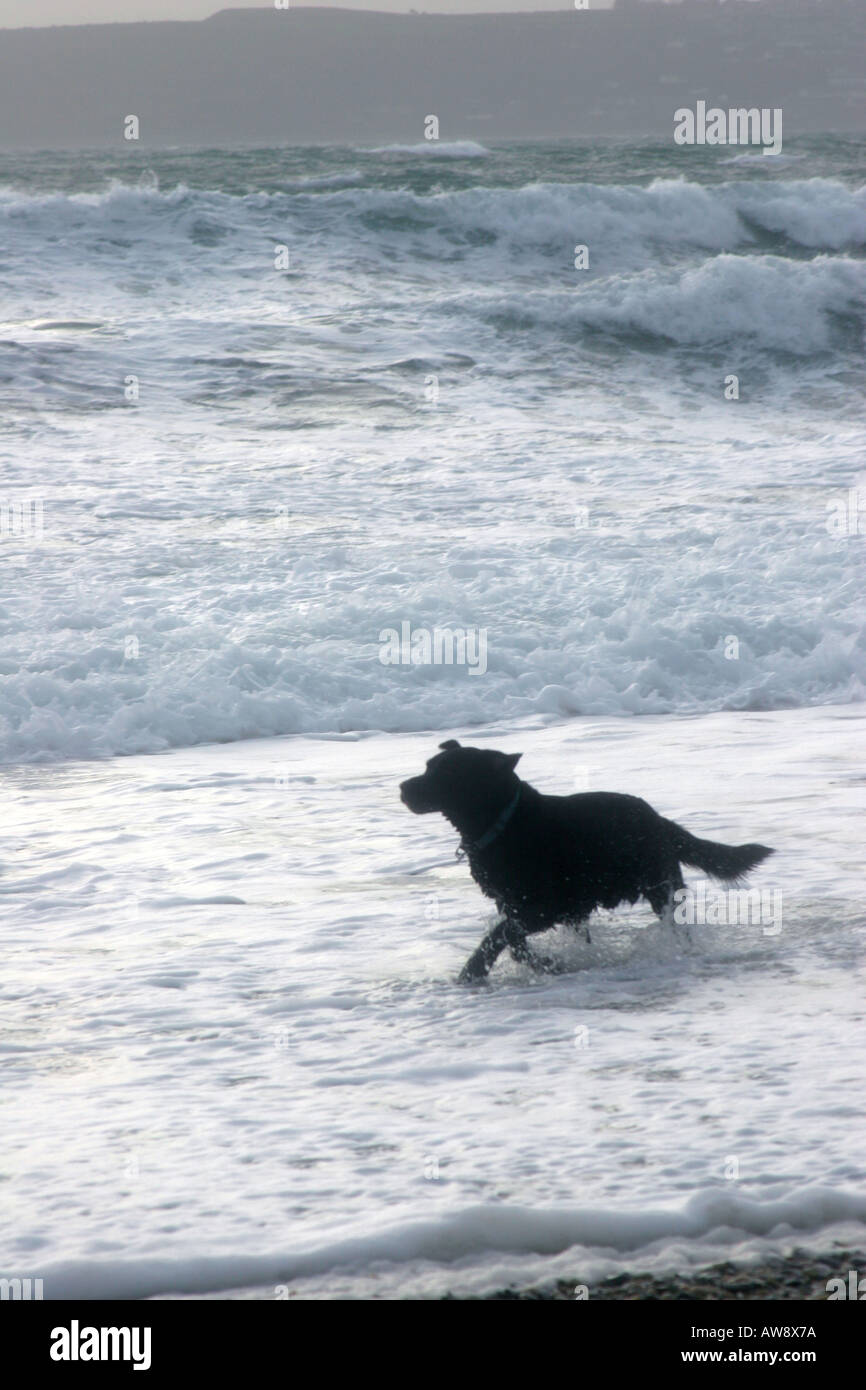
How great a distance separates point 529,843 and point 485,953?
1.29 ft

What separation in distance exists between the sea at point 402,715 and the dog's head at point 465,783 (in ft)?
1.95

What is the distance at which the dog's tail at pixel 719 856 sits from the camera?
475 centimetres

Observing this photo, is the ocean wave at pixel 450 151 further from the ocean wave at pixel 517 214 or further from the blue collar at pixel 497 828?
the blue collar at pixel 497 828

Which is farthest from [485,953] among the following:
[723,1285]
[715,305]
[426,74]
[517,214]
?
[426,74]

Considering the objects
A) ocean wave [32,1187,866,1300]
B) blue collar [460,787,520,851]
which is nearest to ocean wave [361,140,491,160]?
blue collar [460,787,520,851]

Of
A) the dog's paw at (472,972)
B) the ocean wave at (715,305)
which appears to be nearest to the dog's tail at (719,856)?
the dog's paw at (472,972)

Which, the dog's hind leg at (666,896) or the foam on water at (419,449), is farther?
the foam on water at (419,449)

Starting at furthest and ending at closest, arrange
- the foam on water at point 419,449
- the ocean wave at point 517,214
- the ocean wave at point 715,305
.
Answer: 1. the ocean wave at point 517,214
2. the ocean wave at point 715,305
3. the foam on water at point 419,449

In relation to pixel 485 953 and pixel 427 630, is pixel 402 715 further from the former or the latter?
pixel 485 953

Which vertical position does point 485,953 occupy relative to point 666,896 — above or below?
below

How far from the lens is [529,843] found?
454cm

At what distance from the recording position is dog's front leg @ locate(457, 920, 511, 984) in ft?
14.8

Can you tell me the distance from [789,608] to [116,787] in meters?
5.16

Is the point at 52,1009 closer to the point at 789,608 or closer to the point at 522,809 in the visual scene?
the point at 522,809
